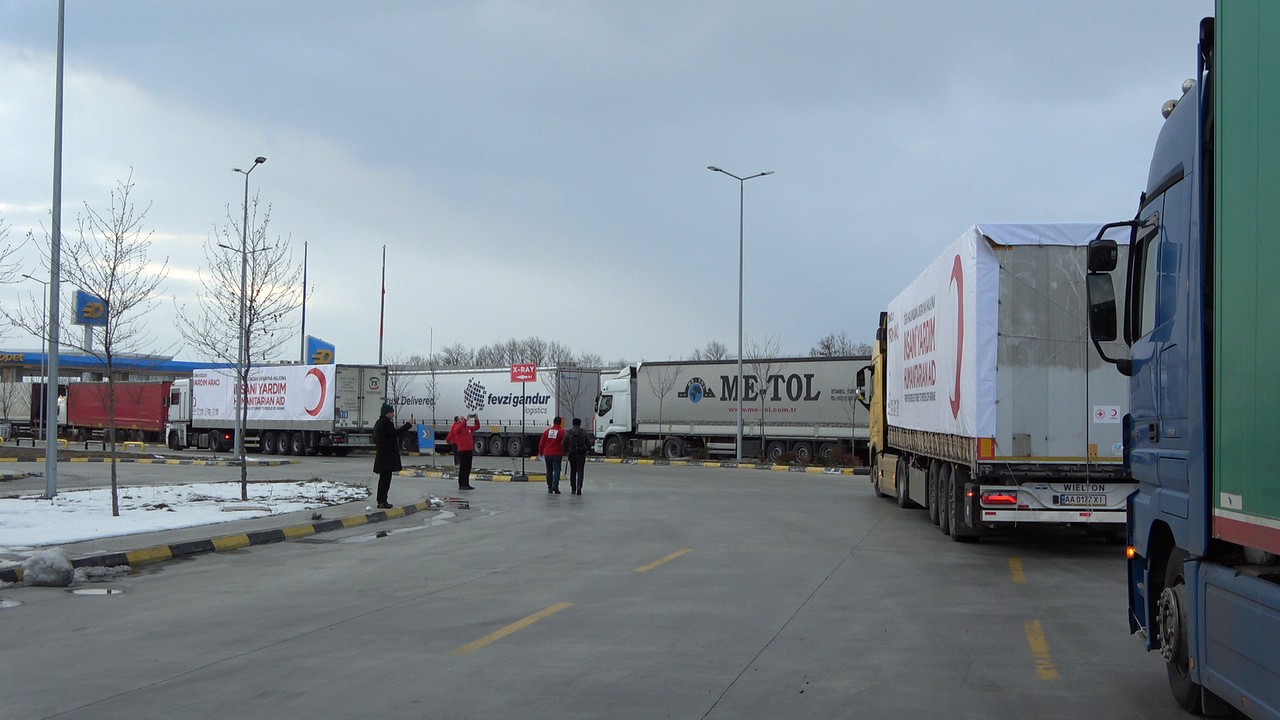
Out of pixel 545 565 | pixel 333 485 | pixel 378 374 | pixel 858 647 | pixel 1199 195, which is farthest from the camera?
pixel 378 374

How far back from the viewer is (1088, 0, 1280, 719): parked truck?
4.16 metres

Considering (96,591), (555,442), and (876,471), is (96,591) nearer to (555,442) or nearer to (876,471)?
(555,442)

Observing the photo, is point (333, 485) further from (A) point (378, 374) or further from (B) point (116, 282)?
(A) point (378, 374)

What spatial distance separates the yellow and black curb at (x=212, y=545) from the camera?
11297 millimetres

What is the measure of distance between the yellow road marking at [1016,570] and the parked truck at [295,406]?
34.3 meters

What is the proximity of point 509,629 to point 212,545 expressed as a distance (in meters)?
6.93

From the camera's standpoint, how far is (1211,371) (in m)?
4.91

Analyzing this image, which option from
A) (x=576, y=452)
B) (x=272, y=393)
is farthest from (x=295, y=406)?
(x=576, y=452)

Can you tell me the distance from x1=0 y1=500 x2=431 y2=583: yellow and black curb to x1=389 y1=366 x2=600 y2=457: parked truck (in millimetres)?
25278

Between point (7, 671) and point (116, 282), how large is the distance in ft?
35.3

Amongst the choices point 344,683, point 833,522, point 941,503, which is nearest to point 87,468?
point 833,522

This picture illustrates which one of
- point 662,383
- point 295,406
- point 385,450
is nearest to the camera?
point 385,450

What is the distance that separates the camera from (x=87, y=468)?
3341cm

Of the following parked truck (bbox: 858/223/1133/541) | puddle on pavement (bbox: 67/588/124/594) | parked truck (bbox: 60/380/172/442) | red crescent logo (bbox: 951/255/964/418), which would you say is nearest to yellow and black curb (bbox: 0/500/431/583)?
puddle on pavement (bbox: 67/588/124/594)
